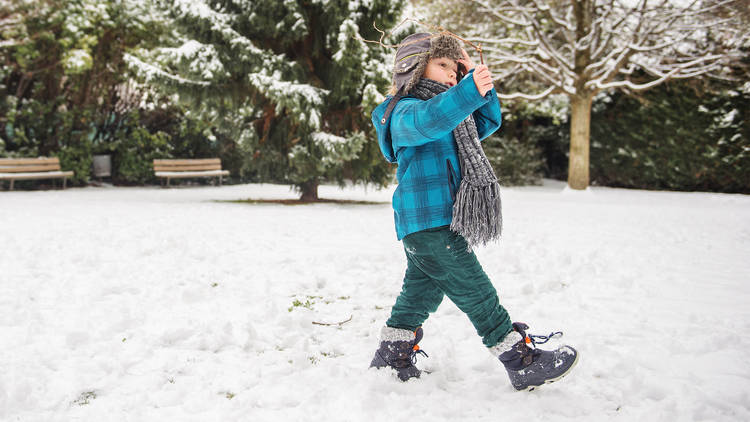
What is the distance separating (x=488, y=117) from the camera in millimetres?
2334

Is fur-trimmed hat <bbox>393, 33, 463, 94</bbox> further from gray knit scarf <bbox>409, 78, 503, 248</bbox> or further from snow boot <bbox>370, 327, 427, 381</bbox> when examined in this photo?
snow boot <bbox>370, 327, 427, 381</bbox>

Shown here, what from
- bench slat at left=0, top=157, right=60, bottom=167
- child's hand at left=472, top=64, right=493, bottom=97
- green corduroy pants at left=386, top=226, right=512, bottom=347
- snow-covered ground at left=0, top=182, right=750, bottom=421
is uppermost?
bench slat at left=0, top=157, right=60, bottom=167

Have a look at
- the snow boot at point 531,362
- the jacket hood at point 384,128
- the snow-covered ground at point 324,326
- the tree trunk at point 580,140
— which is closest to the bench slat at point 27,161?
the snow-covered ground at point 324,326

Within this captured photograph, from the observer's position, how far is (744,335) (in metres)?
3.05

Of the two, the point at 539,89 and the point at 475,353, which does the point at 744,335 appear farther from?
the point at 539,89

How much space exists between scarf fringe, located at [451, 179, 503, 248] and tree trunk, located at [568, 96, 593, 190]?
39.9 ft

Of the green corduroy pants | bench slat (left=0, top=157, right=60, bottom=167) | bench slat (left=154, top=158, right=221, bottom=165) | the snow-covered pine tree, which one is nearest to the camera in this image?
the green corduroy pants

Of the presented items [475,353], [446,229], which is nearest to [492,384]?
[475,353]

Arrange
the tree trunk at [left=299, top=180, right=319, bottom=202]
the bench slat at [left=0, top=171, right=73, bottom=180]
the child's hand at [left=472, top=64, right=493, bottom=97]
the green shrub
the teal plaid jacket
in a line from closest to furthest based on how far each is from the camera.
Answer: the child's hand at [left=472, top=64, right=493, bottom=97] < the teal plaid jacket < the tree trunk at [left=299, top=180, right=319, bottom=202] < the bench slat at [left=0, top=171, right=73, bottom=180] < the green shrub

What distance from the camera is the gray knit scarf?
213cm

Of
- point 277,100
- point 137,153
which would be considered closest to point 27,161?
point 137,153

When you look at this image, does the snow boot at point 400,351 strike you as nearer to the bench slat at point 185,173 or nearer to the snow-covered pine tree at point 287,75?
the snow-covered pine tree at point 287,75

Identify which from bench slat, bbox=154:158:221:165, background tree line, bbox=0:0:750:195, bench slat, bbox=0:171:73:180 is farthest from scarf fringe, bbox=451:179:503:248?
bench slat, bbox=154:158:221:165

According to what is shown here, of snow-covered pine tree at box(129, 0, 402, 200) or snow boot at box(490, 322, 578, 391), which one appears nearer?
snow boot at box(490, 322, 578, 391)
